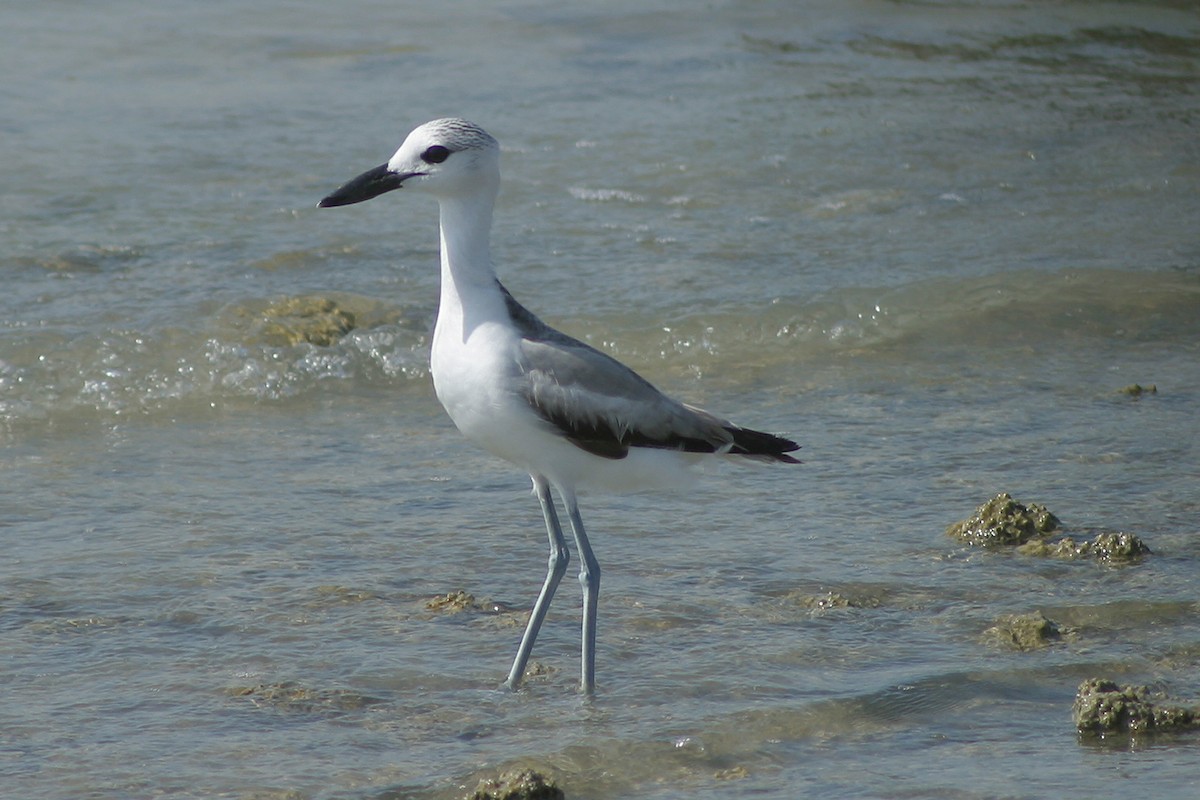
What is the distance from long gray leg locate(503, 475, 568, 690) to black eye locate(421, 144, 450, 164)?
102 cm

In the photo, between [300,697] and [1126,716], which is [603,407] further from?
[1126,716]

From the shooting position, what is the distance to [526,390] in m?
4.73

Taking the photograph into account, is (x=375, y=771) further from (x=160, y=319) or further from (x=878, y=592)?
(x=160, y=319)

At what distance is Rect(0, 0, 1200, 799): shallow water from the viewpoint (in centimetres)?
462

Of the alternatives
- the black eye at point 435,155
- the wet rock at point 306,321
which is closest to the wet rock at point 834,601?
the black eye at point 435,155

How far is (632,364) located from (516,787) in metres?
4.43

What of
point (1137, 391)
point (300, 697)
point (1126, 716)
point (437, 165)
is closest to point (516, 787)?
point (300, 697)

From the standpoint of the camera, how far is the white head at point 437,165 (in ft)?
16.0

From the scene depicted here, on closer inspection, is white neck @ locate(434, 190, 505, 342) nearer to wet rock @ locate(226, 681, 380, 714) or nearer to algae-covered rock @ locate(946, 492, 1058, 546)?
wet rock @ locate(226, 681, 380, 714)

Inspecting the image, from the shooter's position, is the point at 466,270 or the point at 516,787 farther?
the point at 466,270

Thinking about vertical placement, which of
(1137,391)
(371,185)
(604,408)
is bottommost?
(1137,391)

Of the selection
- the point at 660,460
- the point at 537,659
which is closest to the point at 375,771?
the point at 537,659

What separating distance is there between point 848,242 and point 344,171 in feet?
11.2

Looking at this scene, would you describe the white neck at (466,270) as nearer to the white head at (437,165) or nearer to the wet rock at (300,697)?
the white head at (437,165)
